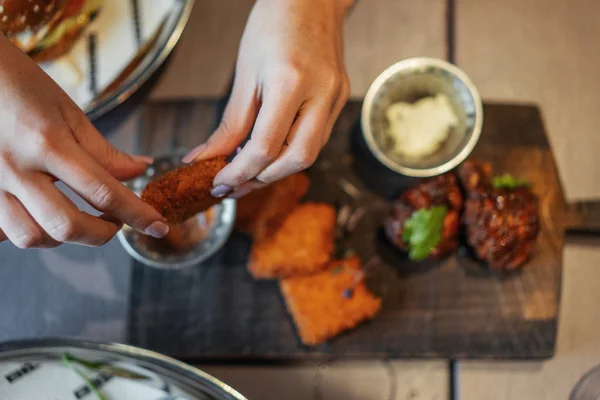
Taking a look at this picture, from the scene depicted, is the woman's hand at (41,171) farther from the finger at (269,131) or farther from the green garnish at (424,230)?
the green garnish at (424,230)

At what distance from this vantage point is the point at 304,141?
117 centimetres

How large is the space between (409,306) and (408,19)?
1064mm

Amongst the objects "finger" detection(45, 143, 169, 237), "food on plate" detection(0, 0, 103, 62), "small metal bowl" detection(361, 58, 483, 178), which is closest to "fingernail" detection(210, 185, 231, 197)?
"finger" detection(45, 143, 169, 237)

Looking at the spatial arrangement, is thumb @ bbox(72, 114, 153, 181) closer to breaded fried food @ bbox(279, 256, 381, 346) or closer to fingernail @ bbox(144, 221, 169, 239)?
fingernail @ bbox(144, 221, 169, 239)

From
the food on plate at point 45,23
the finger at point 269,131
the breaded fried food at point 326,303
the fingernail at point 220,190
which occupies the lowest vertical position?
the breaded fried food at point 326,303

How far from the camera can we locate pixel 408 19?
5.82ft

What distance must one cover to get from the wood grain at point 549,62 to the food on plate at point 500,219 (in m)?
0.31

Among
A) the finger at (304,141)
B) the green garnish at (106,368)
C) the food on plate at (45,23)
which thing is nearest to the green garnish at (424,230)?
the finger at (304,141)

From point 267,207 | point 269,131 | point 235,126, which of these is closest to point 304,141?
point 269,131

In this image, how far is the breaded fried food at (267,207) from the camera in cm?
158

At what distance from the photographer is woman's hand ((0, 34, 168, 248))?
103 cm

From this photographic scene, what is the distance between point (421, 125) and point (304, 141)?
64 cm

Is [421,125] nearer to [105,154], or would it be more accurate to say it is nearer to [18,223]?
[105,154]

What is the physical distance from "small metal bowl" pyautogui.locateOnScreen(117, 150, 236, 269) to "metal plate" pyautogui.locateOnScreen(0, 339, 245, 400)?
299 mm
